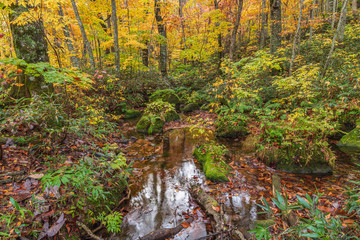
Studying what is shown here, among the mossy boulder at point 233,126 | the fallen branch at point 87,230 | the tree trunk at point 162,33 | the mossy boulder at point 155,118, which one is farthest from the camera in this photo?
the tree trunk at point 162,33

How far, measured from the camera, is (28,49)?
464cm

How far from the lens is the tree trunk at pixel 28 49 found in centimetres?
456

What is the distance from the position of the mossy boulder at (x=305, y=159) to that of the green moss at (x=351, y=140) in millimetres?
1565

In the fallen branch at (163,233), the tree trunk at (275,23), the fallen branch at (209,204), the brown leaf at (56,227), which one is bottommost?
the fallen branch at (163,233)

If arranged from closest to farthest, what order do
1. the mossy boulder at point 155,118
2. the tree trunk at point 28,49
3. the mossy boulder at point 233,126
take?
the tree trunk at point 28,49 → the mossy boulder at point 233,126 → the mossy boulder at point 155,118

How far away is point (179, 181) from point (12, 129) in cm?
398

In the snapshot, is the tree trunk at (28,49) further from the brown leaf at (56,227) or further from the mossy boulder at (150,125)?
the mossy boulder at (150,125)

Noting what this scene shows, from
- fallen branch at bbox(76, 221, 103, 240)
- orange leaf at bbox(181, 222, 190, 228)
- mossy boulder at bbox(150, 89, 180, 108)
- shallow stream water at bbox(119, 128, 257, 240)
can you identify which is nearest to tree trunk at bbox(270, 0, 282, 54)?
mossy boulder at bbox(150, 89, 180, 108)

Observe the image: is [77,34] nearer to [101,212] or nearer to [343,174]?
[101,212]

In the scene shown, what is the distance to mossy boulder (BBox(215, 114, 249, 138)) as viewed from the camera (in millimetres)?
7141

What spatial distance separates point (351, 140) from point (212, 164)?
4.68 meters

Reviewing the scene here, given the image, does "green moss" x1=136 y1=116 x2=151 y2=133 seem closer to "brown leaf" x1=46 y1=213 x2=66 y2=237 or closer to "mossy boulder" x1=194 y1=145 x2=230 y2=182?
"mossy boulder" x1=194 y1=145 x2=230 y2=182

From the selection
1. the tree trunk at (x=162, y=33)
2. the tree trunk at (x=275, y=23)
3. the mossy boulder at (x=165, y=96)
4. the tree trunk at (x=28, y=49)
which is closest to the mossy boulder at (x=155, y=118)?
the mossy boulder at (x=165, y=96)

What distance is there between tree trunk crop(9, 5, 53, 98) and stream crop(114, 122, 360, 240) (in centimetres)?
322
